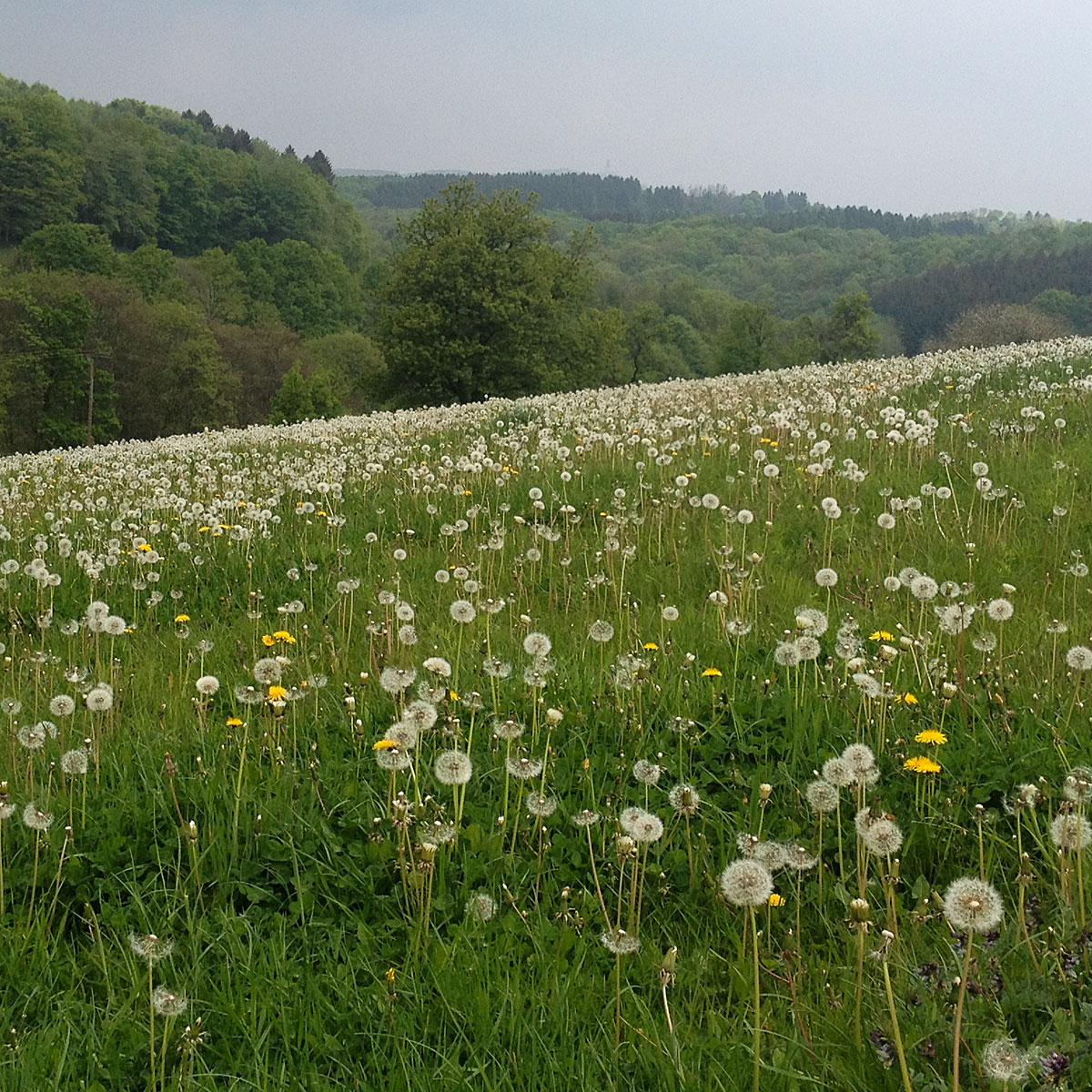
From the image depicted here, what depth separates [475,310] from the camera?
45438 millimetres

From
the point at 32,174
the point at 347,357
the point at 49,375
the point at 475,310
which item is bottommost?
the point at 49,375

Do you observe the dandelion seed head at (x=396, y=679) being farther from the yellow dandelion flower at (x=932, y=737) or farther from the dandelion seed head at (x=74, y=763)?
the yellow dandelion flower at (x=932, y=737)

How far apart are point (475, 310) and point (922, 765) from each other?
44.4 meters

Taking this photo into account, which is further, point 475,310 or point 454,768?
point 475,310

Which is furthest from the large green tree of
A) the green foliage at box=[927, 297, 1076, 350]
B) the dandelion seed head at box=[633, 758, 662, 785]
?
the dandelion seed head at box=[633, 758, 662, 785]

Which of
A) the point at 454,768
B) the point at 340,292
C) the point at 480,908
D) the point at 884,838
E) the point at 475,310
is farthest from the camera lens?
the point at 340,292

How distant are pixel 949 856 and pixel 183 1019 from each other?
2.08 m

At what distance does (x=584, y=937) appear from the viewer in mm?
2422

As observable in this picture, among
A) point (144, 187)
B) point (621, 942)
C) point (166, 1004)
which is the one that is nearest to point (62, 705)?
point (166, 1004)

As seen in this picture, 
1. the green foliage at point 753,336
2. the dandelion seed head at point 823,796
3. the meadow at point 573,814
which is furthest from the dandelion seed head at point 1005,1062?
the green foliage at point 753,336

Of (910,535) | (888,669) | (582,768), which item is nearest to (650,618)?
(888,669)

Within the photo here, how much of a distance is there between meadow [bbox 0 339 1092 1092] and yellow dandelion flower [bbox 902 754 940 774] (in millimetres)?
20

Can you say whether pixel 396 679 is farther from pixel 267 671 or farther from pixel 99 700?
pixel 99 700

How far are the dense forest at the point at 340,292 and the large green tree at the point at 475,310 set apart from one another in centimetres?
12
